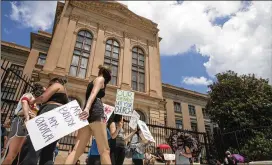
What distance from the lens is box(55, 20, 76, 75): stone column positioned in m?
16.9

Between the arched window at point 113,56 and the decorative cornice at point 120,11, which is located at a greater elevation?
the decorative cornice at point 120,11

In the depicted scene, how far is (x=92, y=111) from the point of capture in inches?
111

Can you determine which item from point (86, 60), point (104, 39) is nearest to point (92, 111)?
point (86, 60)

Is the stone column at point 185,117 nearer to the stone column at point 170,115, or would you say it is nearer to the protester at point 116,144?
the stone column at point 170,115

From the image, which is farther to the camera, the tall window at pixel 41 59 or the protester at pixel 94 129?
the tall window at pixel 41 59

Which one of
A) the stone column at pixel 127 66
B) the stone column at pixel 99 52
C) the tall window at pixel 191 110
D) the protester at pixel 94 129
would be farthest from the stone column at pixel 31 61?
the tall window at pixel 191 110

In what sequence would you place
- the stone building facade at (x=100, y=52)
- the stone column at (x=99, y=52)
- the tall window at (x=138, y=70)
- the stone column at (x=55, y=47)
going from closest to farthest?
the stone column at (x=55, y=47), the stone building facade at (x=100, y=52), the stone column at (x=99, y=52), the tall window at (x=138, y=70)

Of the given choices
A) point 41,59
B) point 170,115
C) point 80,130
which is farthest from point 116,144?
point 170,115

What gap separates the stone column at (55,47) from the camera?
16.8 m

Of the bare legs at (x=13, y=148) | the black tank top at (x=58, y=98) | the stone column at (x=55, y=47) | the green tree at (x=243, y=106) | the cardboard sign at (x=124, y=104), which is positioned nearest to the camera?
the black tank top at (x=58, y=98)

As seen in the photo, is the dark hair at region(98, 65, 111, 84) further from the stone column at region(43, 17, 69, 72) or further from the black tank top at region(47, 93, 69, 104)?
the stone column at region(43, 17, 69, 72)

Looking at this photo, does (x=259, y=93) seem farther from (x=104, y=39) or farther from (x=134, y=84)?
(x=104, y=39)

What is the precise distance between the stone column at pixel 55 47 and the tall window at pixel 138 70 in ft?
24.4

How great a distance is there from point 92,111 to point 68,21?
62.6 feet
